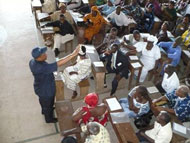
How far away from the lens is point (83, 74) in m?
4.19

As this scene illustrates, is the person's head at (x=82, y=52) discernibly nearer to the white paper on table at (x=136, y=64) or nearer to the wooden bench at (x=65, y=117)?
the wooden bench at (x=65, y=117)

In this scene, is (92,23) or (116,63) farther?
(92,23)

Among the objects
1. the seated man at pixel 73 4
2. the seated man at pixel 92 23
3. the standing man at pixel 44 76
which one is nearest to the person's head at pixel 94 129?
the standing man at pixel 44 76

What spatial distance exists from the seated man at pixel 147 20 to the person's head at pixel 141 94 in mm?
3549

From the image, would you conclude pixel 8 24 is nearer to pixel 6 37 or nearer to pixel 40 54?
pixel 6 37

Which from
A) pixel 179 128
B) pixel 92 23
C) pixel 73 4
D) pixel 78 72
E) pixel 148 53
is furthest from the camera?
pixel 73 4

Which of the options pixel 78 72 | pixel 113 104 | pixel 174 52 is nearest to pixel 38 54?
pixel 78 72

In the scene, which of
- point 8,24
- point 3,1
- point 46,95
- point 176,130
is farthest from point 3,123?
point 3,1

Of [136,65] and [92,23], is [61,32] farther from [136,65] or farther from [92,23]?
[136,65]

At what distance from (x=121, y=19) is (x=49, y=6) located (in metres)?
2.03

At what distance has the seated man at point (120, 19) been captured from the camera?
629cm

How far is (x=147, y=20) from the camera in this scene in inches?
257

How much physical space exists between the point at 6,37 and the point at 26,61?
1416 millimetres

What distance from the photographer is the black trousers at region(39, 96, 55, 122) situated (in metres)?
3.53
